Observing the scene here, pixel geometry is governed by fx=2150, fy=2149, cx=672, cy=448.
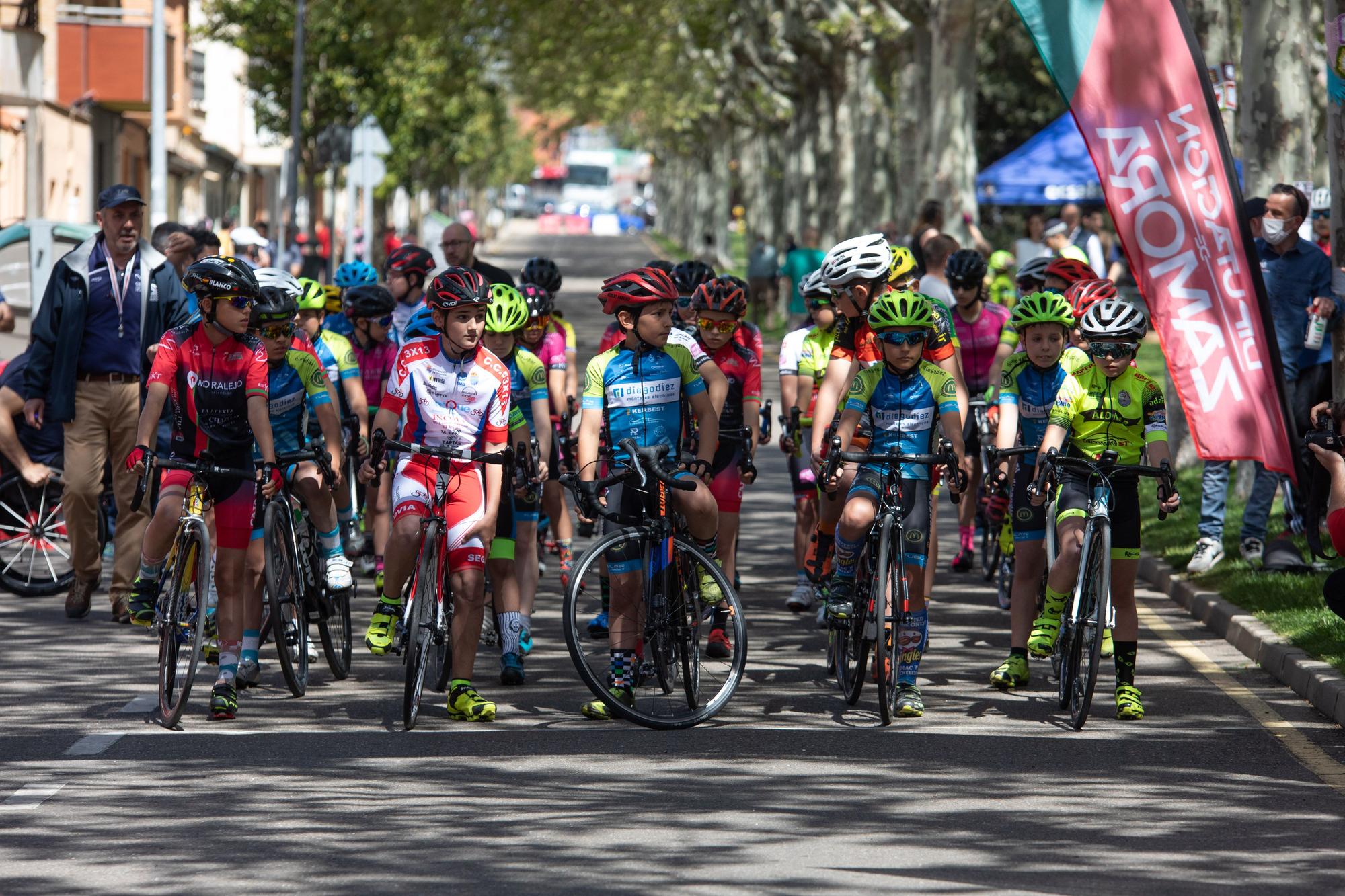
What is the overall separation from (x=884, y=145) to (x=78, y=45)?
619 inches

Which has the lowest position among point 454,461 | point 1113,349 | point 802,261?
point 454,461

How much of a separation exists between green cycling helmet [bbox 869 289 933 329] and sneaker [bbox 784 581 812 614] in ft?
10.4

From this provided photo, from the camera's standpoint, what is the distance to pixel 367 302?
12672 millimetres

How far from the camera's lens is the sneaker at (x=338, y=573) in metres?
9.83

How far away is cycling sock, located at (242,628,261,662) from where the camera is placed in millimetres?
9469

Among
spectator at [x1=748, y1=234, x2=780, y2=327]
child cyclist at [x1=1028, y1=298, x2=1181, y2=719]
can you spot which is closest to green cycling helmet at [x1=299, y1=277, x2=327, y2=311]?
child cyclist at [x1=1028, y1=298, x2=1181, y2=719]

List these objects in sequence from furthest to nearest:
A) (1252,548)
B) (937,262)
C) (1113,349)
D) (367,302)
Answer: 1. (937,262)
2. (1252,548)
3. (367,302)
4. (1113,349)

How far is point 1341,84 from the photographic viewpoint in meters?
10.7

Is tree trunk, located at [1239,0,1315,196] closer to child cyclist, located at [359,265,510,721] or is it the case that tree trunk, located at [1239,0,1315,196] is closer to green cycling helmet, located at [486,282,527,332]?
green cycling helmet, located at [486,282,527,332]

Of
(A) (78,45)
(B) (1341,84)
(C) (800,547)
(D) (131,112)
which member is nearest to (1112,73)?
(B) (1341,84)

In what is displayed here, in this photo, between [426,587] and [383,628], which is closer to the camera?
[426,587]

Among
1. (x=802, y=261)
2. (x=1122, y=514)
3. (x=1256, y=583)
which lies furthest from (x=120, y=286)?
(x=802, y=261)

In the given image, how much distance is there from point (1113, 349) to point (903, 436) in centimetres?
100

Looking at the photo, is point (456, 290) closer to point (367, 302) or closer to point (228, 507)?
point (228, 507)
